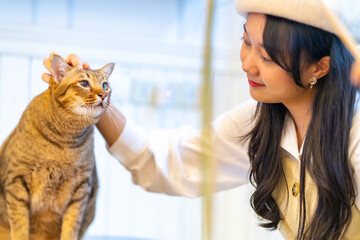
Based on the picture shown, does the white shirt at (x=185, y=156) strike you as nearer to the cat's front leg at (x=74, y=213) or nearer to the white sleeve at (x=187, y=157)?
the white sleeve at (x=187, y=157)

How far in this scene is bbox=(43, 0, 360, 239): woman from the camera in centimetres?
83

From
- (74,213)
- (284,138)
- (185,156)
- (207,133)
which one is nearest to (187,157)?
(185,156)

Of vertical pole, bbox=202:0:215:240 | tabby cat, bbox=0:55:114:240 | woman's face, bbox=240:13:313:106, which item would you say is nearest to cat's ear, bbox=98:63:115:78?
tabby cat, bbox=0:55:114:240

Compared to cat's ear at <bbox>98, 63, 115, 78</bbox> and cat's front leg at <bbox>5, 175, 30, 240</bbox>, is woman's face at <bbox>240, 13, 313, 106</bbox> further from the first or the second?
cat's front leg at <bbox>5, 175, 30, 240</bbox>

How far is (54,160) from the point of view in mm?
888

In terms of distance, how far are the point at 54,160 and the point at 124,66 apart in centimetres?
96

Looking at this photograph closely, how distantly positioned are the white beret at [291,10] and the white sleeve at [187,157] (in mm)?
419

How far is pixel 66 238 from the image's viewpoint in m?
0.93

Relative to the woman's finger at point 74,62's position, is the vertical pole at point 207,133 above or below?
below

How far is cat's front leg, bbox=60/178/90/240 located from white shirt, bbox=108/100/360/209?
20 centimetres

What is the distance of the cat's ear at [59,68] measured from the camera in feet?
2.88

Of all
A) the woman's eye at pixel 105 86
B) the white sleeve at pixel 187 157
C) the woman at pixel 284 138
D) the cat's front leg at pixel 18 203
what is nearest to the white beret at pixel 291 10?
the woman at pixel 284 138

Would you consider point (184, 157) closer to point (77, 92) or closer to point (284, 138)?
point (284, 138)

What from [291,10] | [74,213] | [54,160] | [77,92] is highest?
[291,10]
